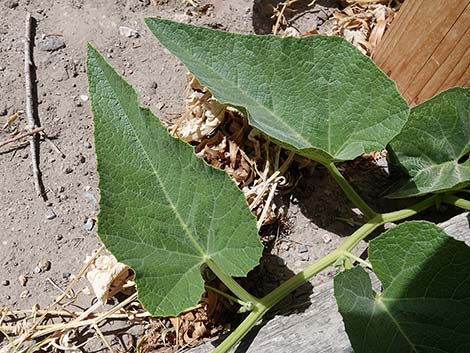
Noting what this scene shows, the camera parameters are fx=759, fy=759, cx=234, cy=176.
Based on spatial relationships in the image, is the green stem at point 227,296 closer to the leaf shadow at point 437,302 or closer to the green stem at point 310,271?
the green stem at point 310,271

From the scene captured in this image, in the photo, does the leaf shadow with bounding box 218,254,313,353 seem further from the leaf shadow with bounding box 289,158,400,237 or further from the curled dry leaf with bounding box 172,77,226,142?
the curled dry leaf with bounding box 172,77,226,142

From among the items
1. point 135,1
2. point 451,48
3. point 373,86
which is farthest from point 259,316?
point 135,1

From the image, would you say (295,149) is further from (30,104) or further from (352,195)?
(30,104)

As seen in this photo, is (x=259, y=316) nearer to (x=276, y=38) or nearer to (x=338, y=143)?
(x=338, y=143)

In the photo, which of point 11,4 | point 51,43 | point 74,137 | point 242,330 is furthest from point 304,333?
point 11,4

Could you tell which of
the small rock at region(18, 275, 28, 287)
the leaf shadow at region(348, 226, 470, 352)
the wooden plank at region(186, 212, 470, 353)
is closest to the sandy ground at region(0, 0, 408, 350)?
the small rock at region(18, 275, 28, 287)
